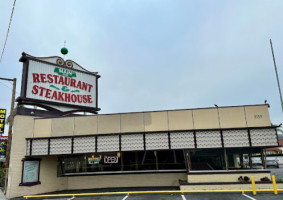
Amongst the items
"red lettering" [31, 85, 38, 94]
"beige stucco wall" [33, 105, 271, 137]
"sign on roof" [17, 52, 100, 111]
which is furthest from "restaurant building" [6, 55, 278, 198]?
"red lettering" [31, 85, 38, 94]

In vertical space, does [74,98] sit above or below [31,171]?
above

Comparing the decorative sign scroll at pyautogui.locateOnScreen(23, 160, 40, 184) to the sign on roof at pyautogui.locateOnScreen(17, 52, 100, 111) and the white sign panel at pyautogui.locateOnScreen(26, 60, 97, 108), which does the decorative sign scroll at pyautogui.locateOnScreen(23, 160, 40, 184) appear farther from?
the white sign panel at pyautogui.locateOnScreen(26, 60, 97, 108)

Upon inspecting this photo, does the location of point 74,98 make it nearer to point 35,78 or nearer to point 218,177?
point 35,78

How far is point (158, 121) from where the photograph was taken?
1705 centimetres

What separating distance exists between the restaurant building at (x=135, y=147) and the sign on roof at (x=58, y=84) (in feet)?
1.34

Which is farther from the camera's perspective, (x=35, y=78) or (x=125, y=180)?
(x=35, y=78)

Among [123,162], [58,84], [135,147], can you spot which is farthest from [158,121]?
[58,84]

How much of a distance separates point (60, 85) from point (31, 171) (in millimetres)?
8173

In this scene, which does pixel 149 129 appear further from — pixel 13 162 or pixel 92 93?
pixel 13 162

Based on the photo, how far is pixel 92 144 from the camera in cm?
1723

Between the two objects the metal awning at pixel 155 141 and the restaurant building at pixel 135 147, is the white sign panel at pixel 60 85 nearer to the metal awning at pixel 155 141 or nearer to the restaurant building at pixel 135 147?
the restaurant building at pixel 135 147

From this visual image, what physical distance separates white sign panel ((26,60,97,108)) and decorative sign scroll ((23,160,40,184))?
221 inches

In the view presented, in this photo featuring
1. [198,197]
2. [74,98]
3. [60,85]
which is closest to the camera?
[198,197]

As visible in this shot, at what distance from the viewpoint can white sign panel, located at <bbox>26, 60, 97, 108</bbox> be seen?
1897 centimetres
